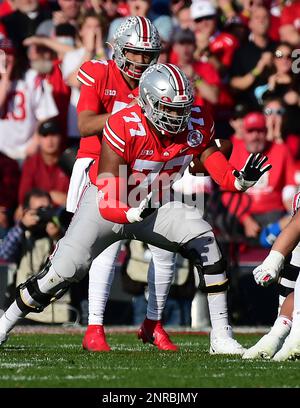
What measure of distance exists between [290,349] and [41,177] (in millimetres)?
4886

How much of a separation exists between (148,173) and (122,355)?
3.44ft

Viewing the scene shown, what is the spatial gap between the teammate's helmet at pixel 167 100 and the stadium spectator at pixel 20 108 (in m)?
4.56

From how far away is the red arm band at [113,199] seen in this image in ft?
20.4

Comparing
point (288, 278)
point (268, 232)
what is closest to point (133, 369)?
point (288, 278)

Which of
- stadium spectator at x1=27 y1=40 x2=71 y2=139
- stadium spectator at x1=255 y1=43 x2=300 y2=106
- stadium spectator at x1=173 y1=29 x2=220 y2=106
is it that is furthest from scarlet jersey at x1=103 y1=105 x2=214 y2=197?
stadium spectator at x1=255 y1=43 x2=300 y2=106

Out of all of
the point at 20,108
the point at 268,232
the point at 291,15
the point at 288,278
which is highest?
the point at 291,15

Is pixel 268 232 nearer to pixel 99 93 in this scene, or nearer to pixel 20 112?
pixel 20 112

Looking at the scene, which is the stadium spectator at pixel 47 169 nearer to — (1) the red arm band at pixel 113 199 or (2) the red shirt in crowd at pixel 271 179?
(2) the red shirt in crowd at pixel 271 179

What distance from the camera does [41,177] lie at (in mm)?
10406

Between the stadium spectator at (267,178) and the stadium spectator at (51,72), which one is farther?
the stadium spectator at (51,72)

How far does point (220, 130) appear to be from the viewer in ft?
36.1

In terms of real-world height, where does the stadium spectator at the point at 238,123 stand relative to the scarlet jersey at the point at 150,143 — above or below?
below

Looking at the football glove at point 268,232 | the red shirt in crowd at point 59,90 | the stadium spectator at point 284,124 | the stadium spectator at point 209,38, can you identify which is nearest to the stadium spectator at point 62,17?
the red shirt in crowd at point 59,90

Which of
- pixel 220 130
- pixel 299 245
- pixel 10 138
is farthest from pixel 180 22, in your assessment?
pixel 299 245
